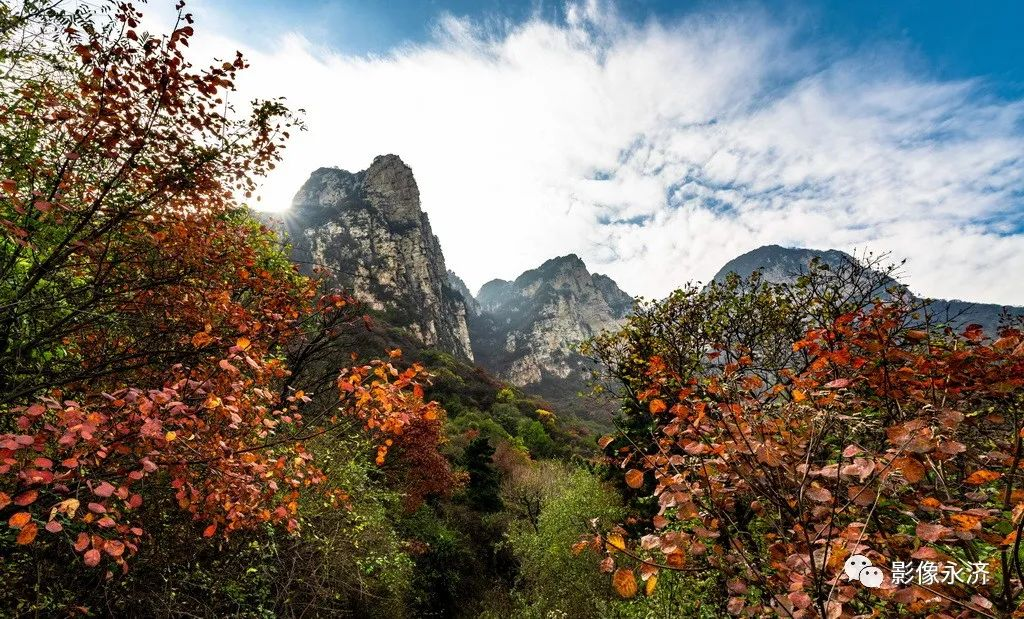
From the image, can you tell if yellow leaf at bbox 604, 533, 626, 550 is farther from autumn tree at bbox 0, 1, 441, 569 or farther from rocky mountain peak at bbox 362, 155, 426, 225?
rocky mountain peak at bbox 362, 155, 426, 225

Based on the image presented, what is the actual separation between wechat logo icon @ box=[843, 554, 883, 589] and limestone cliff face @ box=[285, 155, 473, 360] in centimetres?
7995

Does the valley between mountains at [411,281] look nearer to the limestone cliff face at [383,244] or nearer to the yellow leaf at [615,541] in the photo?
the limestone cliff face at [383,244]

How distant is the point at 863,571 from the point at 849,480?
982 mm

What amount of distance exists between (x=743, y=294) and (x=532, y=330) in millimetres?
137723

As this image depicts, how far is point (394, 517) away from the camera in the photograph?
784 inches

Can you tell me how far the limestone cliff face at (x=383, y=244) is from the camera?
285 feet

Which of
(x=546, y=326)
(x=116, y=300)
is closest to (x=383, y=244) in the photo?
(x=546, y=326)

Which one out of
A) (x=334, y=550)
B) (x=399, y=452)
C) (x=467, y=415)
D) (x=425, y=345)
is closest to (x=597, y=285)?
(x=425, y=345)

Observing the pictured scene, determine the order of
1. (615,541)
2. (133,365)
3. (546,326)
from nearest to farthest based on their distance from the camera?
(615,541), (133,365), (546,326)

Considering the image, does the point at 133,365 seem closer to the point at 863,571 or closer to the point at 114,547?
the point at 114,547

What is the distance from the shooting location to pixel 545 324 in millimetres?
152500

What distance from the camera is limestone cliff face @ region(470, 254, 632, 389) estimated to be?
136125 millimetres

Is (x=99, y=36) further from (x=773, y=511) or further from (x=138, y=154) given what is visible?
(x=773, y=511)

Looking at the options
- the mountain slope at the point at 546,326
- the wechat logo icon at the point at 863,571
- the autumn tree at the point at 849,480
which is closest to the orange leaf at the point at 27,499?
the autumn tree at the point at 849,480
